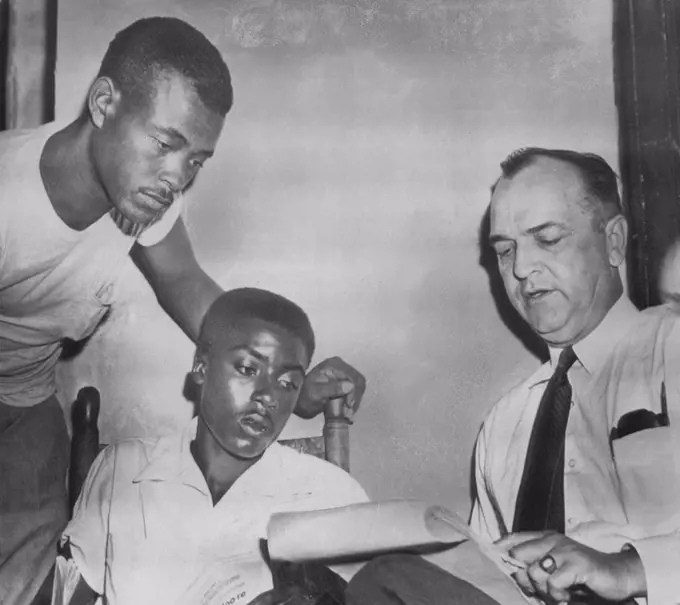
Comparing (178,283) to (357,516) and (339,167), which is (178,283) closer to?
(339,167)

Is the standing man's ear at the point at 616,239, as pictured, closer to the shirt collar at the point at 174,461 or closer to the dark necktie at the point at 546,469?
the dark necktie at the point at 546,469

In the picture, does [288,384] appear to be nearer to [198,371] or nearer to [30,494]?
[198,371]

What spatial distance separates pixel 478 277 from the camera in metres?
2.63

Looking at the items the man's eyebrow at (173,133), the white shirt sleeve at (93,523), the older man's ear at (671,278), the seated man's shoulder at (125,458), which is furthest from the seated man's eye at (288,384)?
the older man's ear at (671,278)

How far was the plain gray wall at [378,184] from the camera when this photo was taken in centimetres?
255

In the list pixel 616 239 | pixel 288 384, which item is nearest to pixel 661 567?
pixel 616 239

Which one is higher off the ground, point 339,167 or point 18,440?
point 339,167

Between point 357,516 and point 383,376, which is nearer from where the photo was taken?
point 357,516

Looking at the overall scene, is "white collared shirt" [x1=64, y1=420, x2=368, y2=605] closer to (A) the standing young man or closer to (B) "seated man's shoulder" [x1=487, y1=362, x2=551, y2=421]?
(A) the standing young man

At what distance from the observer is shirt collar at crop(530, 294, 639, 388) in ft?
8.11

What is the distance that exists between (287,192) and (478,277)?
0.58 metres

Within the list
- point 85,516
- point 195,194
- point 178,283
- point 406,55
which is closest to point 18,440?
point 85,516

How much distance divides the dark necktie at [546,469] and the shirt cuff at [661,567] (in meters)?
0.21

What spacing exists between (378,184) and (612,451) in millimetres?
951
